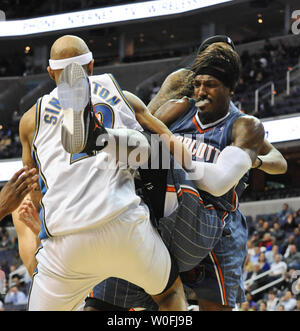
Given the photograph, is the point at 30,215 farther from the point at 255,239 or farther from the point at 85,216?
the point at 255,239

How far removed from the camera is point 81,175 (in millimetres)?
2723

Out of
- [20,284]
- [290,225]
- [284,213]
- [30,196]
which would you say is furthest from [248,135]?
[20,284]

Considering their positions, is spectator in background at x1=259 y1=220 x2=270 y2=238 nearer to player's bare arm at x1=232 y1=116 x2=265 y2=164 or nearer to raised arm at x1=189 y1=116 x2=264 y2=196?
player's bare arm at x1=232 y1=116 x2=265 y2=164

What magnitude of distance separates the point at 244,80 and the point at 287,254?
23.6ft

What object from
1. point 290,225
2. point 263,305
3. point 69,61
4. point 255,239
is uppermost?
point 69,61

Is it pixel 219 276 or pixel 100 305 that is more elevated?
pixel 219 276

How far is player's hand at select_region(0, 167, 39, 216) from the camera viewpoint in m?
2.86

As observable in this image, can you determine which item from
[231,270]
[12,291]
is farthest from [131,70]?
[231,270]

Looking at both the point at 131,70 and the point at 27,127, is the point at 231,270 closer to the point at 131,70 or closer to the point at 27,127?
the point at 27,127

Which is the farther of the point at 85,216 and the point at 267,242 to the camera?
the point at 267,242

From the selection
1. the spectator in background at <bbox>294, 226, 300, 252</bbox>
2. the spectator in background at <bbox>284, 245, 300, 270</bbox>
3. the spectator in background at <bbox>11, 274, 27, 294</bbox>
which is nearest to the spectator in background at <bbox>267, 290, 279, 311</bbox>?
the spectator in background at <bbox>284, 245, 300, 270</bbox>

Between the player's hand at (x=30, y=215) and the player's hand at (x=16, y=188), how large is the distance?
434 mm

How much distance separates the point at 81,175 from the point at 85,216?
19 cm

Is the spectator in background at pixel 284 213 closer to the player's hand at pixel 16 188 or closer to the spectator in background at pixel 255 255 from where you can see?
the spectator in background at pixel 255 255
